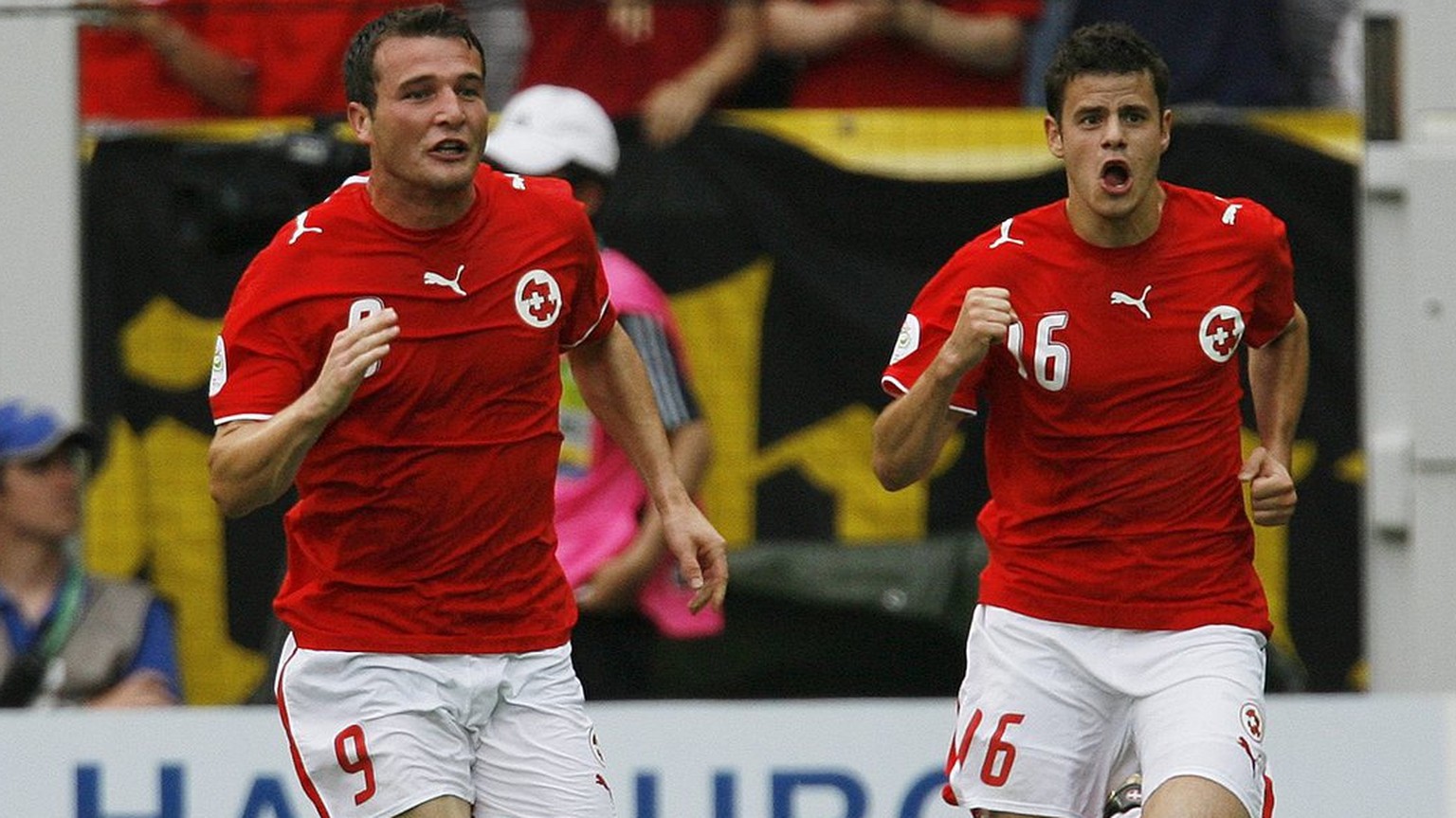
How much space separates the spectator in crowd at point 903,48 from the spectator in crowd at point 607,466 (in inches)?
33.5

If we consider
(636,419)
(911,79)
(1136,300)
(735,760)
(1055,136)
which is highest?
(911,79)

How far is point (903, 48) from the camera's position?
26.1 ft

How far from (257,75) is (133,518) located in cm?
134

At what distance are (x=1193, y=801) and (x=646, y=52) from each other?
3.44 meters

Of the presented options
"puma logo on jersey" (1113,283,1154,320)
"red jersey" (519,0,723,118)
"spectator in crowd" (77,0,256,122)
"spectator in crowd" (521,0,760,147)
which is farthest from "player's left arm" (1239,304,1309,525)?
"spectator in crowd" (77,0,256,122)

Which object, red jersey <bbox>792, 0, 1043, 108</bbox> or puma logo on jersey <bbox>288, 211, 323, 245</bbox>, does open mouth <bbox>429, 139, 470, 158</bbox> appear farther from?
red jersey <bbox>792, 0, 1043, 108</bbox>

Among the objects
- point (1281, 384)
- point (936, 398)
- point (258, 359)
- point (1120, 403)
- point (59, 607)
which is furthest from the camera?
point (59, 607)

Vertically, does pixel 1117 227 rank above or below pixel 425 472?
above

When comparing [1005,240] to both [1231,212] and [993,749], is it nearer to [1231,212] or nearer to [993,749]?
[1231,212]

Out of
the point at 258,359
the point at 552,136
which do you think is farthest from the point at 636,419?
the point at 552,136

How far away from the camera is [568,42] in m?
8.05

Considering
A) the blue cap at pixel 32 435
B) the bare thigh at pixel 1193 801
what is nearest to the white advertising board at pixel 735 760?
the blue cap at pixel 32 435

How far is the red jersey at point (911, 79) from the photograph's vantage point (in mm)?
7965

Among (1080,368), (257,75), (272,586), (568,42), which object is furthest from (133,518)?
(1080,368)
